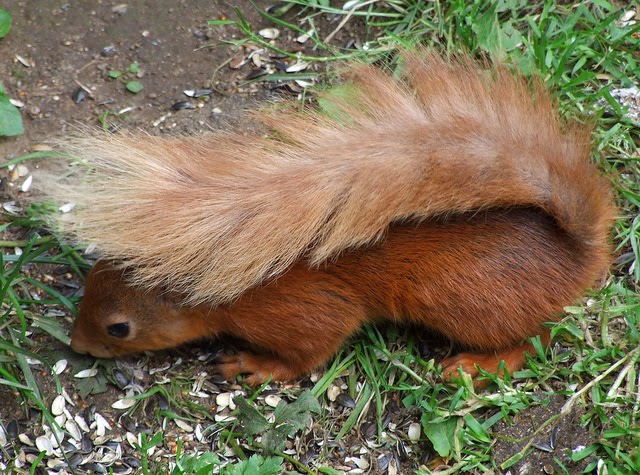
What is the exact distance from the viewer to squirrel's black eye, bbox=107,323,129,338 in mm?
3453

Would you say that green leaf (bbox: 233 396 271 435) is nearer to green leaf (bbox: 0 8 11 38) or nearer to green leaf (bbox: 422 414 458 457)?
green leaf (bbox: 422 414 458 457)

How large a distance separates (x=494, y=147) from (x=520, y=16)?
148 centimetres

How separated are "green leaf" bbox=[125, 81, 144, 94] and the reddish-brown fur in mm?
1143

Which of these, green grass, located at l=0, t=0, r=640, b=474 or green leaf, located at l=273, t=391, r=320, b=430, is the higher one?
green grass, located at l=0, t=0, r=640, b=474

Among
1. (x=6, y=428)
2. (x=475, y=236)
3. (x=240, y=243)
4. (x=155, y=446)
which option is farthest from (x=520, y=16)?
(x=6, y=428)

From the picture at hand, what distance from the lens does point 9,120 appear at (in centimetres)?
403

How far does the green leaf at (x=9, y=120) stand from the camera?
4016mm

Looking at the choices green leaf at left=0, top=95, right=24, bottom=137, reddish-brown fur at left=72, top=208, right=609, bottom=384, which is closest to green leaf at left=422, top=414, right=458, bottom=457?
reddish-brown fur at left=72, top=208, right=609, bottom=384

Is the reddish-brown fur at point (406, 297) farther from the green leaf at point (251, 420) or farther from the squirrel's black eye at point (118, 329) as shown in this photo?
the green leaf at point (251, 420)

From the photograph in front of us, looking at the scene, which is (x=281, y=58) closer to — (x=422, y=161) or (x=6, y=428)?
(x=422, y=161)

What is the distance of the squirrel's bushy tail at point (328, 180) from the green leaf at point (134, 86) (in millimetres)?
1055

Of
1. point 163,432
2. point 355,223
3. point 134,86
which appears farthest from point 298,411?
point 134,86

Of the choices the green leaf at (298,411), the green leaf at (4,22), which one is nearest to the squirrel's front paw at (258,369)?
the green leaf at (298,411)

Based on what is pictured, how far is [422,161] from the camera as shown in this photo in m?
3.00
